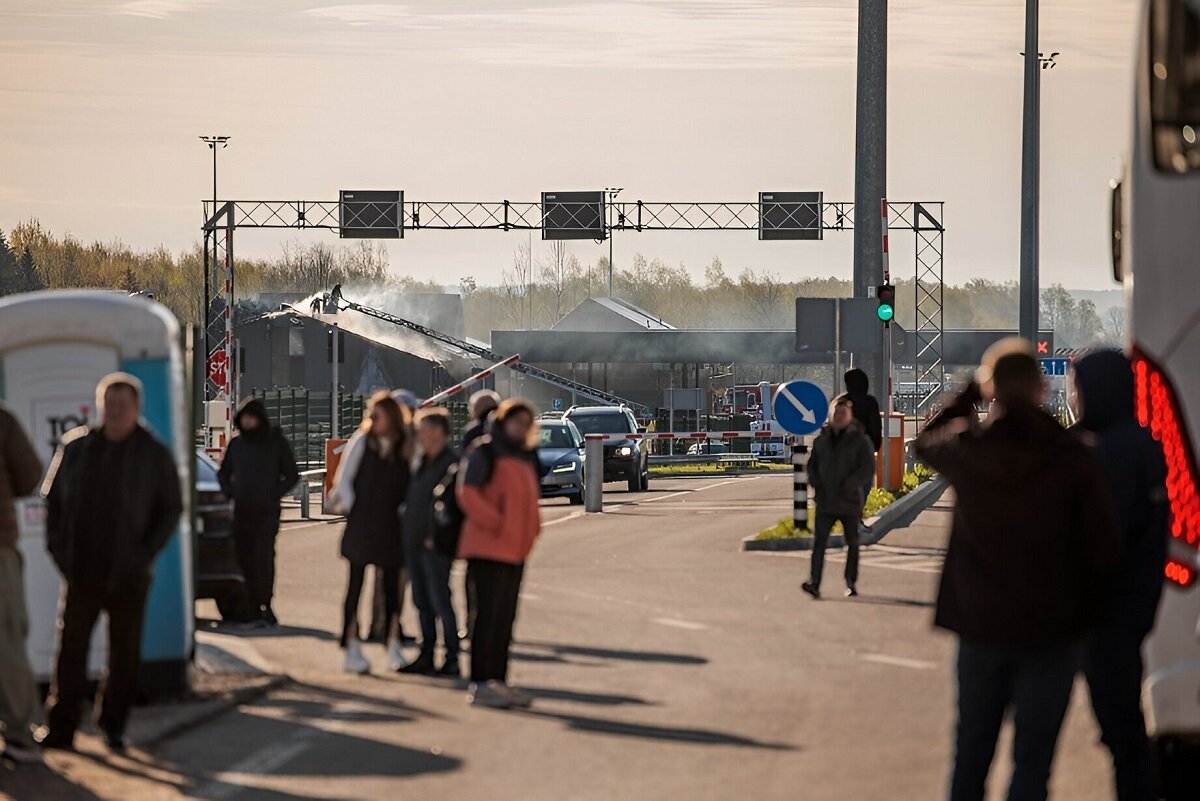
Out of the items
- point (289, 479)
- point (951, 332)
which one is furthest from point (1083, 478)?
point (951, 332)

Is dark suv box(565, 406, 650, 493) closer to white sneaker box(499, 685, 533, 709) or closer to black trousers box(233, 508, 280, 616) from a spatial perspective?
black trousers box(233, 508, 280, 616)

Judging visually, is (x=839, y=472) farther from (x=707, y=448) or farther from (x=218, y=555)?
(x=707, y=448)

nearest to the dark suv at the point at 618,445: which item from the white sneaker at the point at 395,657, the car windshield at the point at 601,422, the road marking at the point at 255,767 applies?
the car windshield at the point at 601,422

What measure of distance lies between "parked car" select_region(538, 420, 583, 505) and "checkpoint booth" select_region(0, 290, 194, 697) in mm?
23767

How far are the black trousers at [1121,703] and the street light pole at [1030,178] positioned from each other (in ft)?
118

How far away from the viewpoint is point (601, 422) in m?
44.1

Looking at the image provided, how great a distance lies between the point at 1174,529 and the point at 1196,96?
4.70ft

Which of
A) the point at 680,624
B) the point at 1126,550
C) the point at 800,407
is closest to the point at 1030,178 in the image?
the point at 800,407

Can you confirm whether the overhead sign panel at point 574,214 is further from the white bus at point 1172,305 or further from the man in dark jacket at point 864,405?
the white bus at point 1172,305

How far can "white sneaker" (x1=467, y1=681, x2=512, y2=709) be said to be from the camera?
39.2 feet

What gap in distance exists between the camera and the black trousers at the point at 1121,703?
25.8 feet

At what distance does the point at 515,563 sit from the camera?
12047mm

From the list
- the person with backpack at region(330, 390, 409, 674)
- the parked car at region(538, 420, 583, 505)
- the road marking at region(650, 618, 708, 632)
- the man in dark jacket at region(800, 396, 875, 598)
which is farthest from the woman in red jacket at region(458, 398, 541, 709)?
the parked car at region(538, 420, 583, 505)

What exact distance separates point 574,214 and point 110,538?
55.7m
